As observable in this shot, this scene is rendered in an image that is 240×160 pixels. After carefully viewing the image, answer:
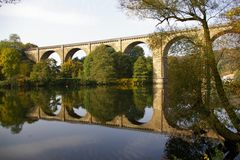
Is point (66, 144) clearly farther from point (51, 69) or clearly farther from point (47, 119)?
point (51, 69)

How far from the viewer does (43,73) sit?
181 feet

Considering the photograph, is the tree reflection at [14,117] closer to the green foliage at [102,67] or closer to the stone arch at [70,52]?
the green foliage at [102,67]

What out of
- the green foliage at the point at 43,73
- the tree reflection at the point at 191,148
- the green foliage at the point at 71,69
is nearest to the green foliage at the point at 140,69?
the green foliage at the point at 71,69

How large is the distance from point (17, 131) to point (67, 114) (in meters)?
5.98

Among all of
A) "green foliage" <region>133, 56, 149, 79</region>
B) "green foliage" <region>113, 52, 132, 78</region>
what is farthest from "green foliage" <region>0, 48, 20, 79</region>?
"green foliage" <region>133, 56, 149, 79</region>

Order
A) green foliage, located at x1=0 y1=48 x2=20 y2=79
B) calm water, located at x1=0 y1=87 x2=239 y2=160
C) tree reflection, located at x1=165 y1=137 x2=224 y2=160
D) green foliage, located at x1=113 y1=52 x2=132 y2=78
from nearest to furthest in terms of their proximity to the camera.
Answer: tree reflection, located at x1=165 y1=137 x2=224 y2=160
calm water, located at x1=0 y1=87 x2=239 y2=160
green foliage, located at x1=0 y1=48 x2=20 y2=79
green foliage, located at x1=113 y1=52 x2=132 y2=78

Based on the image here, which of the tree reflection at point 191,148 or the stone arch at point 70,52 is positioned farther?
the stone arch at point 70,52

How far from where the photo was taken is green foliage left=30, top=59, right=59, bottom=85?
54.7 metres

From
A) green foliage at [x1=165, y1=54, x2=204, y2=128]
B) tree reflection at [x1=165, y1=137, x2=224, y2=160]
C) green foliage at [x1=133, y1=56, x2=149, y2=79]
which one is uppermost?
green foliage at [x1=133, y1=56, x2=149, y2=79]

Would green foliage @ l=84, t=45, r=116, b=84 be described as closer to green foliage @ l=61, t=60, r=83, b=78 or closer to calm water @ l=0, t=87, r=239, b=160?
green foliage @ l=61, t=60, r=83, b=78

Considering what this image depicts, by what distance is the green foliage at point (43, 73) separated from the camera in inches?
2153

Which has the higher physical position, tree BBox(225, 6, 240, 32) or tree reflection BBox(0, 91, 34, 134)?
tree BBox(225, 6, 240, 32)

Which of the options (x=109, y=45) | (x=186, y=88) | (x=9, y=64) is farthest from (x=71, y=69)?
(x=186, y=88)

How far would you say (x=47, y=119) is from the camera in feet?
62.5
